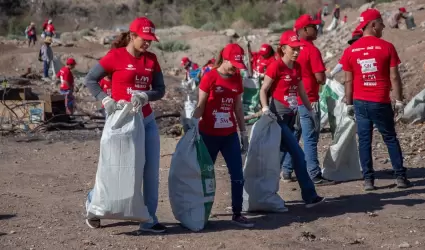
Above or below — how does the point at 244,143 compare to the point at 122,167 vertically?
above

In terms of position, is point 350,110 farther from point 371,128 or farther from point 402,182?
point 402,182

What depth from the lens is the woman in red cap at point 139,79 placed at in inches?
270

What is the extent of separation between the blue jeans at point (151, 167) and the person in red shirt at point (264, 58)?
23.9ft

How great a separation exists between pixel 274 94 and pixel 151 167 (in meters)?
1.79

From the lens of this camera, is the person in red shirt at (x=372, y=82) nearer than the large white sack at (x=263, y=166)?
No

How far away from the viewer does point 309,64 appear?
918 cm

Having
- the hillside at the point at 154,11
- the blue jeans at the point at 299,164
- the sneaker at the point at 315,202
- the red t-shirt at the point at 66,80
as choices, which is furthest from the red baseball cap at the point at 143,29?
the hillside at the point at 154,11

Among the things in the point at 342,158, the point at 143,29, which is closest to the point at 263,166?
the point at 143,29

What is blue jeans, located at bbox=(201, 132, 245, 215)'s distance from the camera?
738cm

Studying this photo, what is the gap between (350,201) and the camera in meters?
8.49

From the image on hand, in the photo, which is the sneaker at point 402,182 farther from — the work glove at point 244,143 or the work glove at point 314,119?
the work glove at point 244,143

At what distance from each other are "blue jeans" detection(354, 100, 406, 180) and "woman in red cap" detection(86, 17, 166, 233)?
8.48ft

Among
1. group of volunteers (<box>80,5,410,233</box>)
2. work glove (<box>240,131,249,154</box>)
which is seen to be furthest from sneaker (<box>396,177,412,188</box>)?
work glove (<box>240,131,249,154</box>)

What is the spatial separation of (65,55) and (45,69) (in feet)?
17.6
